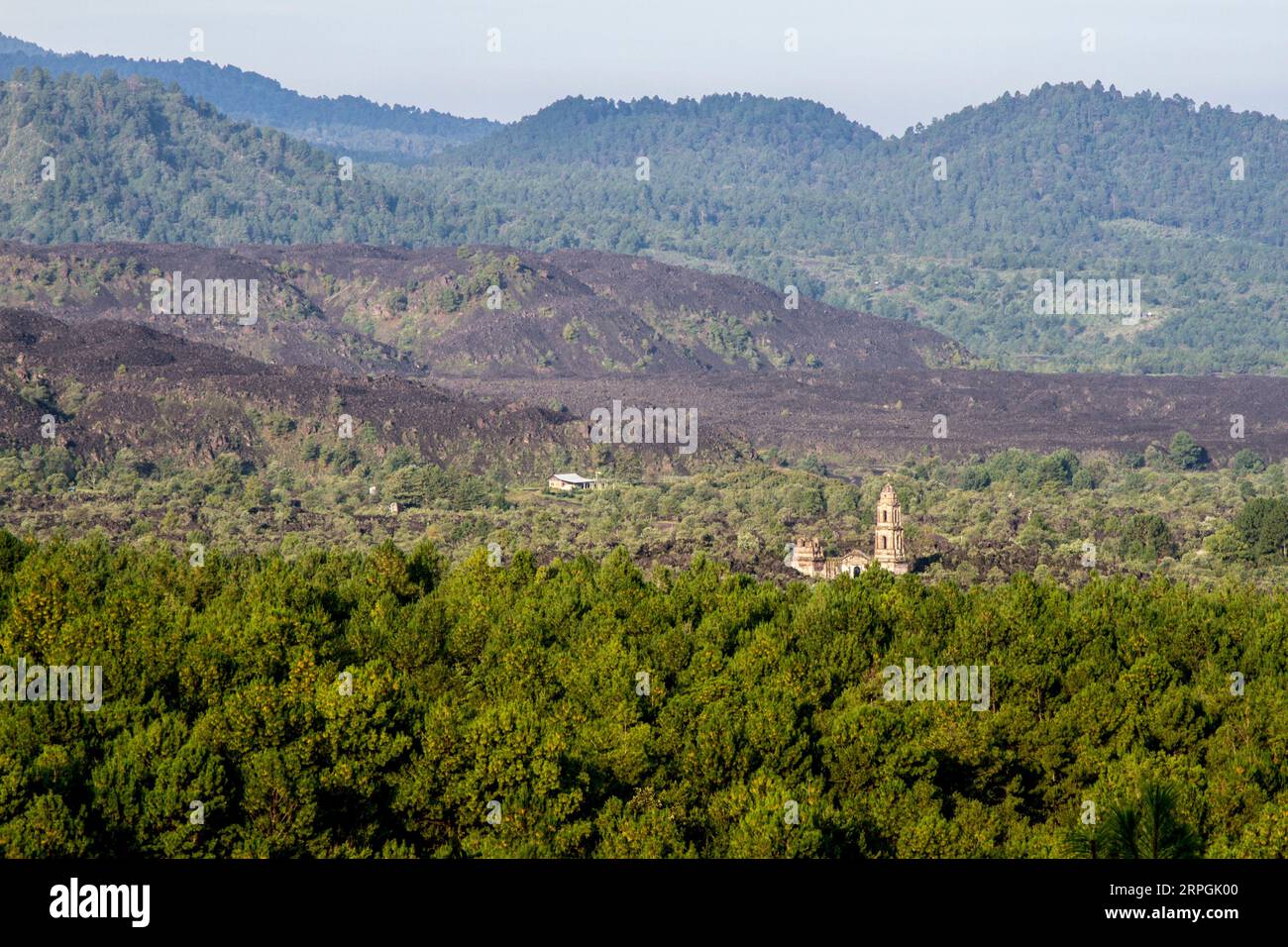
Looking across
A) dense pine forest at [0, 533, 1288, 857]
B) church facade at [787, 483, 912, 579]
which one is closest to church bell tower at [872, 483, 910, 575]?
church facade at [787, 483, 912, 579]

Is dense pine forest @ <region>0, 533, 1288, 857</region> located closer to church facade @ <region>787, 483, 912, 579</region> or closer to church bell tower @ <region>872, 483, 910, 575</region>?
church facade @ <region>787, 483, 912, 579</region>

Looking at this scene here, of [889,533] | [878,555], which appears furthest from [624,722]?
[889,533]

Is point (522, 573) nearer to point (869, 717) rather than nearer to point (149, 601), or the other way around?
point (149, 601)

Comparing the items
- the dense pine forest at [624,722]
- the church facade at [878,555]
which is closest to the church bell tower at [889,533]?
the church facade at [878,555]

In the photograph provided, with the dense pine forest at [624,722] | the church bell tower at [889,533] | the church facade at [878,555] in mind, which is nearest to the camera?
the dense pine forest at [624,722]

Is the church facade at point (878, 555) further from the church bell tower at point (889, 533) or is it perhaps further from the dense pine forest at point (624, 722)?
the dense pine forest at point (624, 722)
